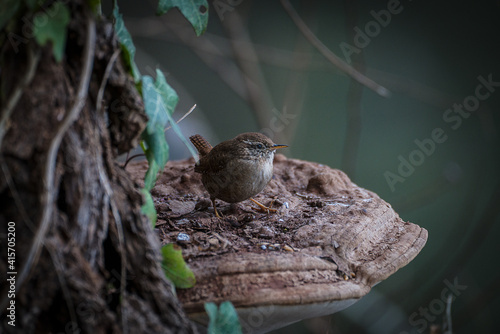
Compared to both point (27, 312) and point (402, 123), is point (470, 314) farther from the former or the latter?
point (27, 312)

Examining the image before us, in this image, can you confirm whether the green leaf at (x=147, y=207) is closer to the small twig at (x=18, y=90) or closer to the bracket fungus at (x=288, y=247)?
the bracket fungus at (x=288, y=247)

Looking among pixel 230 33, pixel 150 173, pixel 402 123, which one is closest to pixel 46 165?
pixel 150 173

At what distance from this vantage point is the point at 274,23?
22.2ft

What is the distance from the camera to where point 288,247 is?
2043mm

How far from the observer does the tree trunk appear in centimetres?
128

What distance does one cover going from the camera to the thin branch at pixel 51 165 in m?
1.26

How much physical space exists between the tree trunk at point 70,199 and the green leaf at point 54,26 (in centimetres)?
5

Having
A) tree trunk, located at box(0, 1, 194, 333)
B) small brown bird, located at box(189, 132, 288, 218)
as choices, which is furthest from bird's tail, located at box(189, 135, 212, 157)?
tree trunk, located at box(0, 1, 194, 333)

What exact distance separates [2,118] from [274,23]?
5.98 m

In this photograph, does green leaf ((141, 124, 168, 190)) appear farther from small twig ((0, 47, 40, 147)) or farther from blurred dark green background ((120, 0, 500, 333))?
blurred dark green background ((120, 0, 500, 333))

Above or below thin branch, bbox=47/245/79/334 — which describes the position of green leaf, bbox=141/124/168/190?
above

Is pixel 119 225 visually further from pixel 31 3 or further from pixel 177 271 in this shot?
pixel 31 3

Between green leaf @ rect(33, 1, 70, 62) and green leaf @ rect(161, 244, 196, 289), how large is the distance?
801mm

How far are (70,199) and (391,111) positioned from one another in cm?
570
